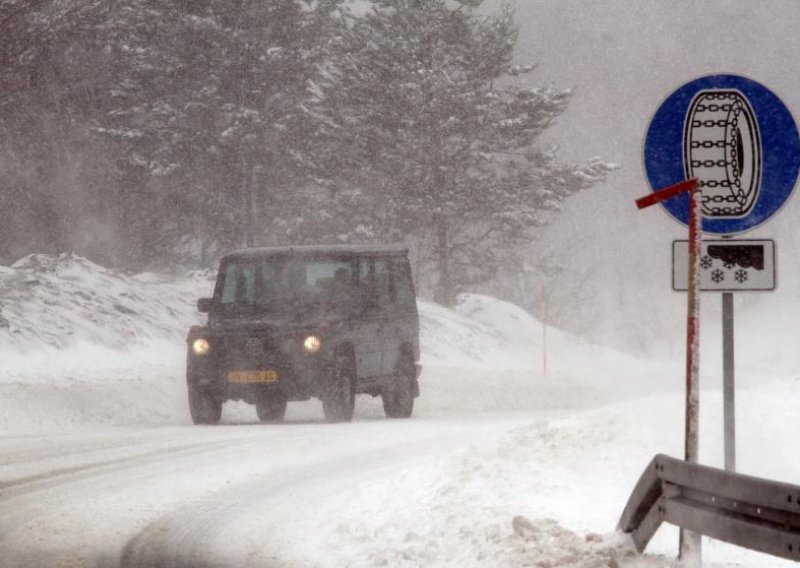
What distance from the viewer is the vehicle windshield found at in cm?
1808

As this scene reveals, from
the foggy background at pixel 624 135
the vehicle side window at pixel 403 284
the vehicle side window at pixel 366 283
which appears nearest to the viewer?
the vehicle side window at pixel 366 283

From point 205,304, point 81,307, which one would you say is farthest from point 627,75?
point 205,304

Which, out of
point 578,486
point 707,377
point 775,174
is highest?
point 775,174

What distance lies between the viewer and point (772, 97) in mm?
7219

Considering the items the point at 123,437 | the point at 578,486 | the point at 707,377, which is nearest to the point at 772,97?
the point at 578,486

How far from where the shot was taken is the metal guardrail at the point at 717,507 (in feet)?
17.6

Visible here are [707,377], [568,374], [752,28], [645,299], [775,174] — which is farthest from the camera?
[752,28]

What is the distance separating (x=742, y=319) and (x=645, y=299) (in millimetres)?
20857

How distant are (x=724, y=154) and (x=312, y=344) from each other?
34.2 feet

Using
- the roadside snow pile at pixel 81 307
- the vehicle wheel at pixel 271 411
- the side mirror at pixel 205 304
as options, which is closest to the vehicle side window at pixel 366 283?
the side mirror at pixel 205 304

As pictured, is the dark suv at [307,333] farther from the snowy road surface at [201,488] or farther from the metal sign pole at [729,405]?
the metal sign pole at [729,405]

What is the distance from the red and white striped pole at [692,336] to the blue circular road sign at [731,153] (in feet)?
1.19

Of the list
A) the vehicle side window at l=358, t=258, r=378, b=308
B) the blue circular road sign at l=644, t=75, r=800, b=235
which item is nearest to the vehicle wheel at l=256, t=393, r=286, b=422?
the vehicle side window at l=358, t=258, r=378, b=308

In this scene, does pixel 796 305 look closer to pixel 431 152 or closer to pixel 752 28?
pixel 431 152
